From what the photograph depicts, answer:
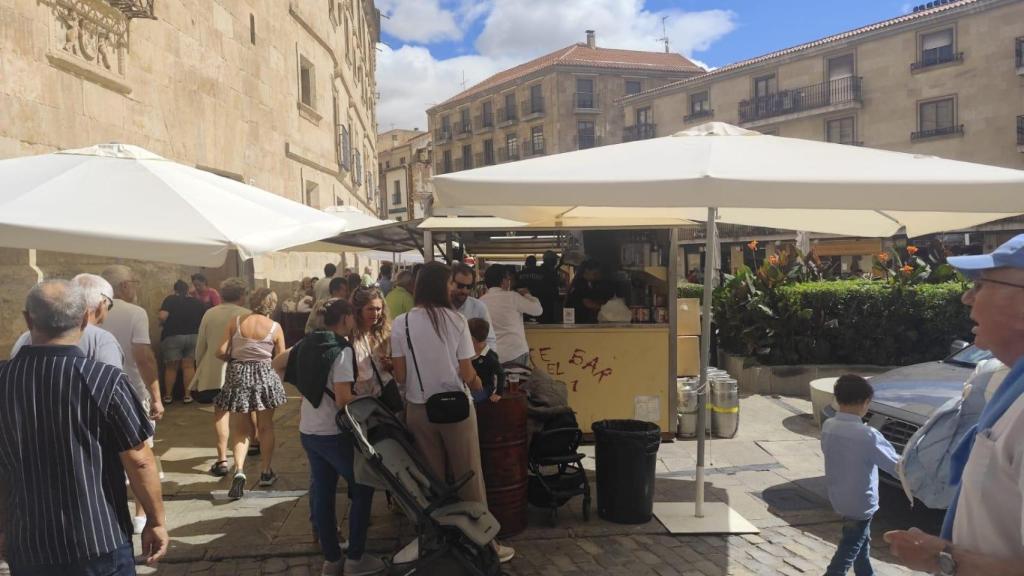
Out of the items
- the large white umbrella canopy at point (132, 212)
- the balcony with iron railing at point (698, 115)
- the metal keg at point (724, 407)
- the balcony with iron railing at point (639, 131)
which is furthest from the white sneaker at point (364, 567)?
the balcony with iron railing at point (639, 131)

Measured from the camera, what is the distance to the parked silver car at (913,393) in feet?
17.0

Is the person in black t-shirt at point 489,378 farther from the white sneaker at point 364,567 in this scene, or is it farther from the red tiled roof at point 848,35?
the red tiled roof at point 848,35

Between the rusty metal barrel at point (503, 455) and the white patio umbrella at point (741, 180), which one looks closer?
the white patio umbrella at point (741, 180)

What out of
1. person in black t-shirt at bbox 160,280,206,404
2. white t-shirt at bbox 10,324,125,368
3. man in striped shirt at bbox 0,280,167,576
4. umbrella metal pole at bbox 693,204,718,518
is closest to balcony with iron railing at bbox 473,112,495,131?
person in black t-shirt at bbox 160,280,206,404

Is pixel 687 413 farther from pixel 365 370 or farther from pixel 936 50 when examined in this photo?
pixel 936 50

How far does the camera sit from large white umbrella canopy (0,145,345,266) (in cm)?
354

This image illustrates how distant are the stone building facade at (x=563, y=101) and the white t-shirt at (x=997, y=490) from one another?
163 ft

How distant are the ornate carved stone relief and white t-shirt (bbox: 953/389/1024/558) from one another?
8894mm

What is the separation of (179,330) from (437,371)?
20.2 feet

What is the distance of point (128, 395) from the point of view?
2.58 m

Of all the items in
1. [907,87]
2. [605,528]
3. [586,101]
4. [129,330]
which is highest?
[586,101]

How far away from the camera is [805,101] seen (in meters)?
36.6

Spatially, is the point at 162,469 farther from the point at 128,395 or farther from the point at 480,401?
the point at 128,395

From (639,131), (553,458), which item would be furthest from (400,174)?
(553,458)
